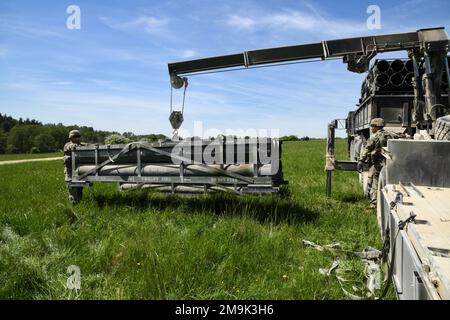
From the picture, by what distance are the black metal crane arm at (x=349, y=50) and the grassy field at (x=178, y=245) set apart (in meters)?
3.06

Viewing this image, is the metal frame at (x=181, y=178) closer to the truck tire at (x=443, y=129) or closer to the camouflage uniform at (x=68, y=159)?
the camouflage uniform at (x=68, y=159)

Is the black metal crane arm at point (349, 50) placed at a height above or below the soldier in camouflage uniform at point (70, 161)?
above

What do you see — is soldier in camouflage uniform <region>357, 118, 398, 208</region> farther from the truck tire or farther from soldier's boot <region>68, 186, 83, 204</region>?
soldier's boot <region>68, 186, 83, 204</region>

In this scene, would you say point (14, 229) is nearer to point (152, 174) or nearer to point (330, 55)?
point (152, 174)

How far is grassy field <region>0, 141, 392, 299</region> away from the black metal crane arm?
3.06 meters

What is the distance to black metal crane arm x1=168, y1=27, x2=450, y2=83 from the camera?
22.1 ft

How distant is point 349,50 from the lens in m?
7.21

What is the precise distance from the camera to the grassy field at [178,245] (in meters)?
3.67

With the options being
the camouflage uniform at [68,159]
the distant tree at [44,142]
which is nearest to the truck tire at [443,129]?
the camouflage uniform at [68,159]

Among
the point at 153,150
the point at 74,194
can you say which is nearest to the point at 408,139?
the point at 153,150

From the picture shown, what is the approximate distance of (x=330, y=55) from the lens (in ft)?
24.0

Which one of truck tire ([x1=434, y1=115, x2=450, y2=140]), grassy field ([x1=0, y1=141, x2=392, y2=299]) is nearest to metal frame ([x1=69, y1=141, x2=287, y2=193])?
grassy field ([x1=0, y1=141, x2=392, y2=299])
